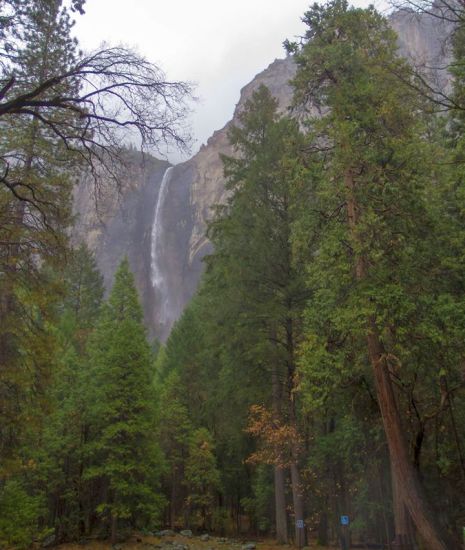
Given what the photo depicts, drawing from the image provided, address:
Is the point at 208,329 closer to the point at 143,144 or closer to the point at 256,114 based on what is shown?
the point at 256,114

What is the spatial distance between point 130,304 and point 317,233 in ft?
47.8

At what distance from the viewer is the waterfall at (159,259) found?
70.1 meters

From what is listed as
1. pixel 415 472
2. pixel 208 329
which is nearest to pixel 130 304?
pixel 208 329

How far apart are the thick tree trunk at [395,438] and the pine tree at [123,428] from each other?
11.8 meters

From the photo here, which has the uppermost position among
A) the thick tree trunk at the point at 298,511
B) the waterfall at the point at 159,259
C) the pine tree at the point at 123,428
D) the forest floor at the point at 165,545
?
the waterfall at the point at 159,259

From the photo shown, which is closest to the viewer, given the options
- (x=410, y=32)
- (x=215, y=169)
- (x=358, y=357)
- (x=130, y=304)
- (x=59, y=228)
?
(x=59, y=228)

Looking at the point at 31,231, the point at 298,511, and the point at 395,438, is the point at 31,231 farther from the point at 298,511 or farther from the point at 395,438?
the point at 298,511

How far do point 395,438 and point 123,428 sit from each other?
39.3 ft

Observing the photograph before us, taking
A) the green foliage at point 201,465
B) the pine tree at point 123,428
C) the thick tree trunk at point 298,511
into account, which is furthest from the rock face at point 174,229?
the thick tree trunk at point 298,511

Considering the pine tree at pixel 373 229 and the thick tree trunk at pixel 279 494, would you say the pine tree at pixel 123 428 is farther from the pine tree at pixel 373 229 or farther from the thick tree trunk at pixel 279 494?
the pine tree at pixel 373 229

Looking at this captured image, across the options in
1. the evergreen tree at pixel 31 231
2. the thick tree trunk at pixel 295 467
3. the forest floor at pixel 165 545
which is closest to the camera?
the evergreen tree at pixel 31 231

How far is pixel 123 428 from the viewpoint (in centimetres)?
1827

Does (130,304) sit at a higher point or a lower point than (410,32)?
lower

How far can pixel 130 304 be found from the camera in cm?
2330
